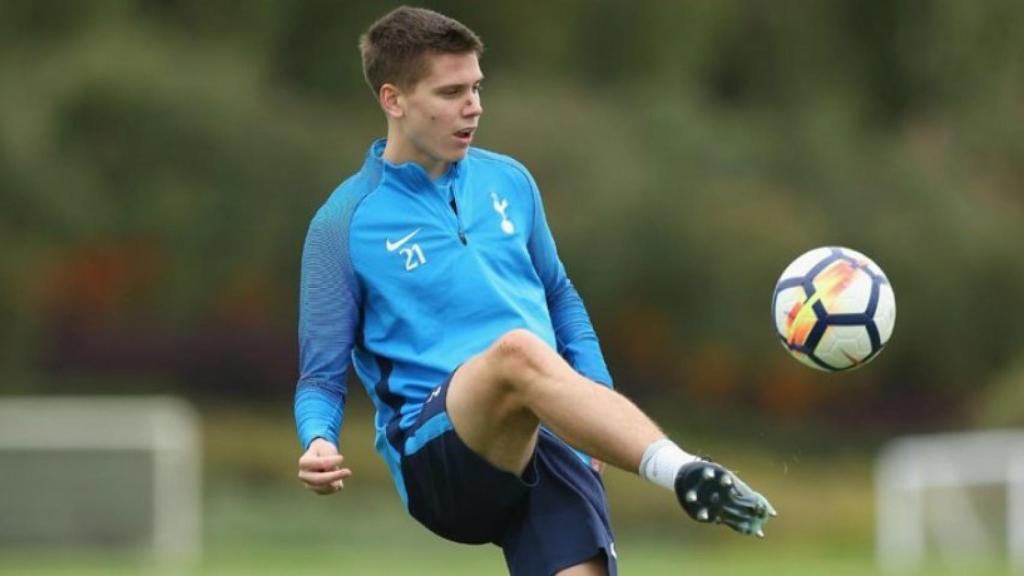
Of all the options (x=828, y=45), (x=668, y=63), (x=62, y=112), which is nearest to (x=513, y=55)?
(x=668, y=63)

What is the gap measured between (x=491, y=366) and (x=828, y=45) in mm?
24114

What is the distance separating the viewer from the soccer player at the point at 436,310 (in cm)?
657

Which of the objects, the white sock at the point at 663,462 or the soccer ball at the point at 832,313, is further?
the soccer ball at the point at 832,313

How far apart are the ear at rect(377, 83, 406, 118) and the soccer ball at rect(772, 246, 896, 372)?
140cm

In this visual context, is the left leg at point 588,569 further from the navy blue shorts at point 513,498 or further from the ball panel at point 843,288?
the ball panel at point 843,288

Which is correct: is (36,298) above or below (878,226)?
below

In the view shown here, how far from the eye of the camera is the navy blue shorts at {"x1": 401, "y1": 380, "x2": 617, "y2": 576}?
651cm

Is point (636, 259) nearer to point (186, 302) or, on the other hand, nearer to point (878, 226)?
point (878, 226)

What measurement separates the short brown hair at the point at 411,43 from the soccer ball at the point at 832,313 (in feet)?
4.36

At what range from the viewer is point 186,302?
28.3 metres

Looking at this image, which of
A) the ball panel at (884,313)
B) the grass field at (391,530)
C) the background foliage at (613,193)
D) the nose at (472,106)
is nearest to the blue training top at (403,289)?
the nose at (472,106)

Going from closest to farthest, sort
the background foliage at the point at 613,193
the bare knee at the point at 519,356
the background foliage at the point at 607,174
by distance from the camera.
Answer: the bare knee at the point at 519,356 → the background foliage at the point at 613,193 → the background foliage at the point at 607,174

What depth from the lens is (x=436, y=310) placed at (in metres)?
6.66

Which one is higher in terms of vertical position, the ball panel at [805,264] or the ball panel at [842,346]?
the ball panel at [805,264]
